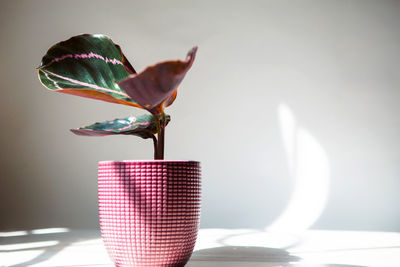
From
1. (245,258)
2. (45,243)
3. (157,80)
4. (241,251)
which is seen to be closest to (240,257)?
(245,258)

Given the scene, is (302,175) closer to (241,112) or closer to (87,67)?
(241,112)

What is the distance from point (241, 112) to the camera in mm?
3014

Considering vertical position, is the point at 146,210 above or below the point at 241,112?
below

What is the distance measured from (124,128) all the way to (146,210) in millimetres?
270

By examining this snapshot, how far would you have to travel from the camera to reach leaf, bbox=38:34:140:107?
1137 millimetres

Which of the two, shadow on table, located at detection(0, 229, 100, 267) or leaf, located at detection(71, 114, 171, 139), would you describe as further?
shadow on table, located at detection(0, 229, 100, 267)

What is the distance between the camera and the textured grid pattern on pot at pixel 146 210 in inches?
42.8

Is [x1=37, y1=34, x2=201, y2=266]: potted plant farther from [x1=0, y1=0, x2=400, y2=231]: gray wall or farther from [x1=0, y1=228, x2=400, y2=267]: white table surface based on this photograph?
[x1=0, y1=0, x2=400, y2=231]: gray wall

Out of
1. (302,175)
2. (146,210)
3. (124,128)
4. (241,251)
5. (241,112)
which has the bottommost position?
(241,251)

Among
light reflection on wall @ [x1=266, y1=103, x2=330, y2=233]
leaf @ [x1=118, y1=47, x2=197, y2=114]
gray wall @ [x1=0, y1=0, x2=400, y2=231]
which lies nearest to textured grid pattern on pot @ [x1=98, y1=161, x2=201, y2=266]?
leaf @ [x1=118, y1=47, x2=197, y2=114]

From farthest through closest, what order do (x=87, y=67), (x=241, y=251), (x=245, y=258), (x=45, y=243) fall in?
(x=45, y=243) → (x=241, y=251) → (x=245, y=258) → (x=87, y=67)

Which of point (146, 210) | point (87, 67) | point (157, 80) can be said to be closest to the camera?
point (157, 80)

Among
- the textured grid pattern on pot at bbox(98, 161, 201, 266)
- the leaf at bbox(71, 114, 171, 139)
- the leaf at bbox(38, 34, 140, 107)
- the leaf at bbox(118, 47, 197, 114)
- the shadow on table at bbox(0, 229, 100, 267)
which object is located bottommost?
the shadow on table at bbox(0, 229, 100, 267)

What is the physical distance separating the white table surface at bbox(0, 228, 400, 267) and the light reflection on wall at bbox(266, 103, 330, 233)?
0.49 meters
